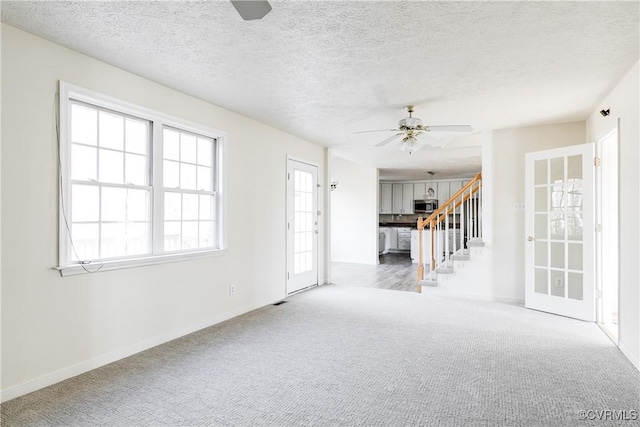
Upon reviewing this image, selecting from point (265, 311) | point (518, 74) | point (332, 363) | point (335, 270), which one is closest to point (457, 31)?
point (518, 74)

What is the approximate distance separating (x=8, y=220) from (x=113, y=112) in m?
1.19

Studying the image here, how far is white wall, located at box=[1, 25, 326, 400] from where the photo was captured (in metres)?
2.36

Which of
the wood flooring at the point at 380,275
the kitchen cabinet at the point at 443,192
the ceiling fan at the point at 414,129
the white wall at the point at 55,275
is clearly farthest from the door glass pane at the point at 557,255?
the kitchen cabinet at the point at 443,192

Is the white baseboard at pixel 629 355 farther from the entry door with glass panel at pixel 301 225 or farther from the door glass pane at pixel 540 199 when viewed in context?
the entry door with glass panel at pixel 301 225

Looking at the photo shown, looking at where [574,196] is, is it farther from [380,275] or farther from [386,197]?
[386,197]

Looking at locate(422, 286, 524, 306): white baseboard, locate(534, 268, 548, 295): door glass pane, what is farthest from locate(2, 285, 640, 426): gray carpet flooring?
locate(422, 286, 524, 306): white baseboard

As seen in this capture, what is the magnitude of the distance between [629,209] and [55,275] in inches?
180

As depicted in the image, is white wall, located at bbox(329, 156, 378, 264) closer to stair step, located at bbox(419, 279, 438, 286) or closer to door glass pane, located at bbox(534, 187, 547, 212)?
stair step, located at bbox(419, 279, 438, 286)

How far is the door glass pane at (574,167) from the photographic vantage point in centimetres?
418

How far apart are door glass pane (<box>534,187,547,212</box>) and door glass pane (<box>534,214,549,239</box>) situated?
89 mm

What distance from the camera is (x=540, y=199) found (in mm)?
4566

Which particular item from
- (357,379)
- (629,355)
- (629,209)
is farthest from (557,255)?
(357,379)

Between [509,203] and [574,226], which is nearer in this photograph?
[574,226]

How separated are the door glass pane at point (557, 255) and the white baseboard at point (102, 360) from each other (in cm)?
398
